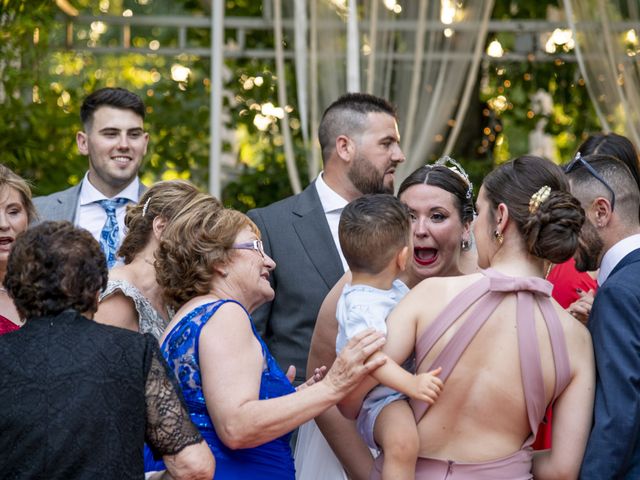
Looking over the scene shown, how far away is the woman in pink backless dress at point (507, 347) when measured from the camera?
283 cm

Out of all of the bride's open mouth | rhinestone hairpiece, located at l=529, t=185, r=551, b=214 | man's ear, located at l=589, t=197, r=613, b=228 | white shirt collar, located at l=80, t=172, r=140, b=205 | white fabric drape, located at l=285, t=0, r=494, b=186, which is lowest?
the bride's open mouth

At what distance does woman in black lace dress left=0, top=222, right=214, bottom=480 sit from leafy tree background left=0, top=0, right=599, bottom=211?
15.5 ft

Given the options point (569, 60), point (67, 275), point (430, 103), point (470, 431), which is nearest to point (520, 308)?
point (470, 431)

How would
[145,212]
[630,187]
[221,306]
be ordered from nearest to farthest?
[221,306], [630,187], [145,212]

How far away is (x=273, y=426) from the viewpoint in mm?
2922

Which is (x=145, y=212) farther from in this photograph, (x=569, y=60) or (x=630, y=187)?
(x=569, y=60)

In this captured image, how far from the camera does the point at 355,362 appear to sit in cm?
288

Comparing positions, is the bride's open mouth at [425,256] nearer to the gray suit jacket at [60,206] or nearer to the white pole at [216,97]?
the gray suit jacket at [60,206]

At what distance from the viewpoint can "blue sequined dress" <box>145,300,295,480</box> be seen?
3.02m

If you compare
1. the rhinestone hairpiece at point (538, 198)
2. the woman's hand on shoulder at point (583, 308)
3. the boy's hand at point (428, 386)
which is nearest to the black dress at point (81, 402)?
the boy's hand at point (428, 386)

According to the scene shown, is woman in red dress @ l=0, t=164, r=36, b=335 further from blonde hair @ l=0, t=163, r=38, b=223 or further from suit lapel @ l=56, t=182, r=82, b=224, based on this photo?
suit lapel @ l=56, t=182, r=82, b=224

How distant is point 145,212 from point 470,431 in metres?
1.57

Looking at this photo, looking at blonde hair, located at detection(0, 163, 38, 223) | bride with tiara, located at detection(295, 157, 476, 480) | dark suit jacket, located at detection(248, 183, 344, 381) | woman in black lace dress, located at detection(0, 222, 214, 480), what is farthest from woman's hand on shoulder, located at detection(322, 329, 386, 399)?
blonde hair, located at detection(0, 163, 38, 223)

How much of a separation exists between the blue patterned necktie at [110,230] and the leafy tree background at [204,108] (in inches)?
92.6
